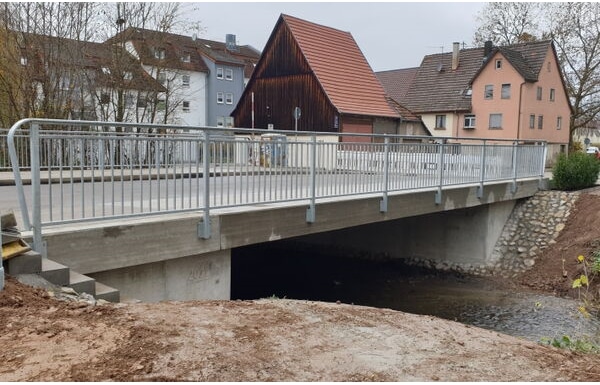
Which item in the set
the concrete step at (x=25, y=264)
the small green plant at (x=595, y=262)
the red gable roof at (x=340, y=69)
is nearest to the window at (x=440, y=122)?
the red gable roof at (x=340, y=69)

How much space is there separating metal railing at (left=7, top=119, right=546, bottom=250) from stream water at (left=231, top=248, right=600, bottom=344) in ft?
11.5

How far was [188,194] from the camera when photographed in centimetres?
726

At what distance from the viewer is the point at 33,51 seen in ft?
62.7

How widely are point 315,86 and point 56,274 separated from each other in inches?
1065

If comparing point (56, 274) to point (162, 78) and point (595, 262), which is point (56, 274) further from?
point (162, 78)

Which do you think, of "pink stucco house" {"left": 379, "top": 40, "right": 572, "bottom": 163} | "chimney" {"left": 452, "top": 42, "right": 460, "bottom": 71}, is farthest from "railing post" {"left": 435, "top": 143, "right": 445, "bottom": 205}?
"chimney" {"left": 452, "top": 42, "right": 460, "bottom": 71}

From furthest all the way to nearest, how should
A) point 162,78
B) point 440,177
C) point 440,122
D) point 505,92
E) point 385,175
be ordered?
point 440,122 < point 505,92 < point 162,78 < point 440,177 < point 385,175

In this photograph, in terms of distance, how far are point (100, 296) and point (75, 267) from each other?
70 cm

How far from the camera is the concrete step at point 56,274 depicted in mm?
5246

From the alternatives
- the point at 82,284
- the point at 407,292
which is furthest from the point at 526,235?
the point at 82,284

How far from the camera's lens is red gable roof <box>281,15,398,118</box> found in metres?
31.2

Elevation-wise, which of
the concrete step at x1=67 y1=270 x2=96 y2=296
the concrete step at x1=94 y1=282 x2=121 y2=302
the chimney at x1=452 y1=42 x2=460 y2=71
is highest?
the chimney at x1=452 y1=42 x2=460 y2=71

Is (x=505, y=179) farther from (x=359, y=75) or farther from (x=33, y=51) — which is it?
(x=359, y=75)

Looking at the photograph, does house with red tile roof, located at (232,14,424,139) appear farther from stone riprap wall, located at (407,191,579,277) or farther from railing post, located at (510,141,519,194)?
railing post, located at (510,141,519,194)
